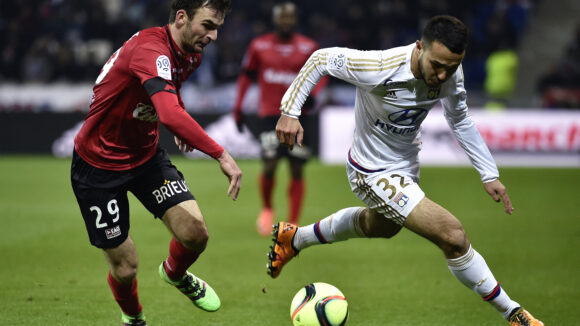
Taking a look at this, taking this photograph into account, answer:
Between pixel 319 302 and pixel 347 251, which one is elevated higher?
pixel 319 302

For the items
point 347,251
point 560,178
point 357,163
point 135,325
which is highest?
point 357,163

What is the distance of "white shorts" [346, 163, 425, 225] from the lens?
455cm

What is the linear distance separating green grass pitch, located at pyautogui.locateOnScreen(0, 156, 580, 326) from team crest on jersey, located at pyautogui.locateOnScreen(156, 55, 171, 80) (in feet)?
5.74

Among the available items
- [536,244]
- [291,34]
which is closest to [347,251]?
[536,244]

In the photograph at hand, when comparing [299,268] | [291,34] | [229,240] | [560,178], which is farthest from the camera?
[560,178]

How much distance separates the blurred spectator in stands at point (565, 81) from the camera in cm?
1515

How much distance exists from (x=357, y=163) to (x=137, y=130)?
4.79 ft

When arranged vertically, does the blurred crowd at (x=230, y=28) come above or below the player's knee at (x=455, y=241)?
below

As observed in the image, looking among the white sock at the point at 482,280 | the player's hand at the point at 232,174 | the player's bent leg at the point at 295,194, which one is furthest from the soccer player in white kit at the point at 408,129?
the player's bent leg at the point at 295,194

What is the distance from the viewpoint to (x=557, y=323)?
4.94 m

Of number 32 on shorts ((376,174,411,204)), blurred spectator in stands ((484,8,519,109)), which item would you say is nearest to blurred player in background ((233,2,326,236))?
number 32 on shorts ((376,174,411,204))

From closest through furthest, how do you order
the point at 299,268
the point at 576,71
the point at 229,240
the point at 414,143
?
1. the point at 414,143
2. the point at 299,268
3. the point at 229,240
4. the point at 576,71

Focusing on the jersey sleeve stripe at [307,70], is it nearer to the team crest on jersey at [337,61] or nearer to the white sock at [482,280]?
the team crest on jersey at [337,61]

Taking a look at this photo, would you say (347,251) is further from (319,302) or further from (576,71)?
(576,71)
